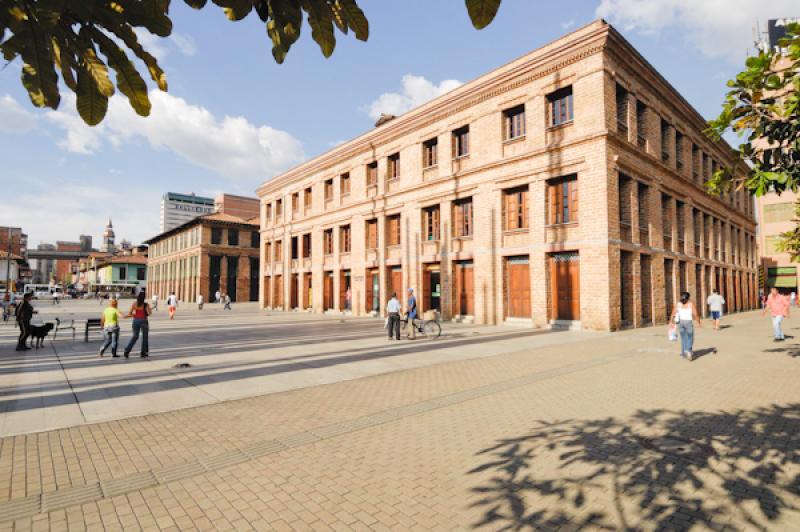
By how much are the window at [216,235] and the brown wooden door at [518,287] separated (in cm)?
4221

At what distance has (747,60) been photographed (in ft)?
15.6

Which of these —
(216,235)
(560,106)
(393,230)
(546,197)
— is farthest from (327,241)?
(216,235)

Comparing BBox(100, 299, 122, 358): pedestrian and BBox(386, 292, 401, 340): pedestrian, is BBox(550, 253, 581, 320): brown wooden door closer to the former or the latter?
BBox(386, 292, 401, 340): pedestrian

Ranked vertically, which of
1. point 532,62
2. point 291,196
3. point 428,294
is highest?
point 532,62

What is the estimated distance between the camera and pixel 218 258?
170 ft

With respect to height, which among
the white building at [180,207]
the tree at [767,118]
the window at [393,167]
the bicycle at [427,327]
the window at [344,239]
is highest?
the white building at [180,207]

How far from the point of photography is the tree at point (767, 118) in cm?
466

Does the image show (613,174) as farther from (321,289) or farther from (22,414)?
(321,289)

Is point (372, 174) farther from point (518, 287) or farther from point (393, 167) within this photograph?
point (518, 287)

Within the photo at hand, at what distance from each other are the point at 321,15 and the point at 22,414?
7159 millimetres

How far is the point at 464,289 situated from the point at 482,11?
20.7 metres

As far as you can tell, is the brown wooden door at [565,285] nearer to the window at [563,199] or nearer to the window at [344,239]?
the window at [563,199]

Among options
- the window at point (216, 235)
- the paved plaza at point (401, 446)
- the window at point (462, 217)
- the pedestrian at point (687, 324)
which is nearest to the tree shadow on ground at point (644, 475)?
the paved plaza at point (401, 446)

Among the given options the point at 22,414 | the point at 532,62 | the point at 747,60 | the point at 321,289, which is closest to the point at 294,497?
the point at 22,414
